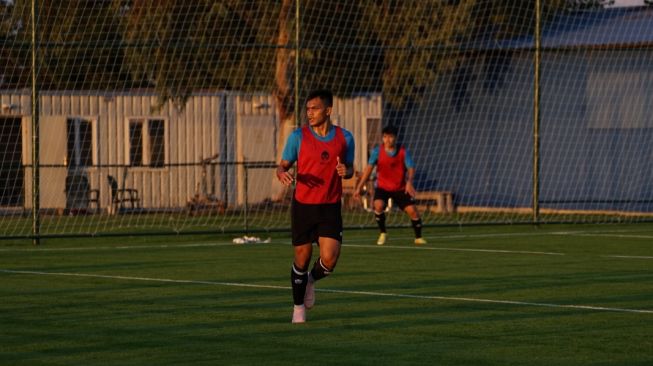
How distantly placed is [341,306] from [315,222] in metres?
1.22

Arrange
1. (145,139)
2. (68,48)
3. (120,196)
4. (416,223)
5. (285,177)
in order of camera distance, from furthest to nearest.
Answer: (145,139) < (120,196) < (68,48) < (416,223) < (285,177)

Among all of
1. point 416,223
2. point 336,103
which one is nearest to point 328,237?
point 416,223

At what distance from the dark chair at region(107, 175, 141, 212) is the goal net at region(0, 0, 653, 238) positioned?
0.42 ft

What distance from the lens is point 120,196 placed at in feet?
124

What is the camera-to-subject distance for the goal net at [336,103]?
114 ft

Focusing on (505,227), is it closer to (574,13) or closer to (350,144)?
(574,13)

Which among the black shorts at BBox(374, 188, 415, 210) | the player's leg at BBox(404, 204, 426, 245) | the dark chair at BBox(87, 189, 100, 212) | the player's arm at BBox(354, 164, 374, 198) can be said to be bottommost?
the dark chair at BBox(87, 189, 100, 212)

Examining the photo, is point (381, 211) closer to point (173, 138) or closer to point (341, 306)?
point (341, 306)

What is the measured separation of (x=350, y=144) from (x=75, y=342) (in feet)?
10.9

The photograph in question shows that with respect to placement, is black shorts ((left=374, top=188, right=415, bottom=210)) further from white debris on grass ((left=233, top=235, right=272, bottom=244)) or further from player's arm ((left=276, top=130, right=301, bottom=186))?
player's arm ((left=276, top=130, right=301, bottom=186))

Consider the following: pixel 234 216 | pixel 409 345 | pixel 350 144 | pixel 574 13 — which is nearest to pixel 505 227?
pixel 234 216

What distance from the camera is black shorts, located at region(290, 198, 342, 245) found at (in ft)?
42.7

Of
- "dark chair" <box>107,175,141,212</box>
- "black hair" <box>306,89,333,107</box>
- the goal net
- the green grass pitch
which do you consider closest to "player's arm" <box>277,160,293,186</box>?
"black hair" <box>306,89,333,107</box>

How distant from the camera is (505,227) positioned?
94.6 ft
